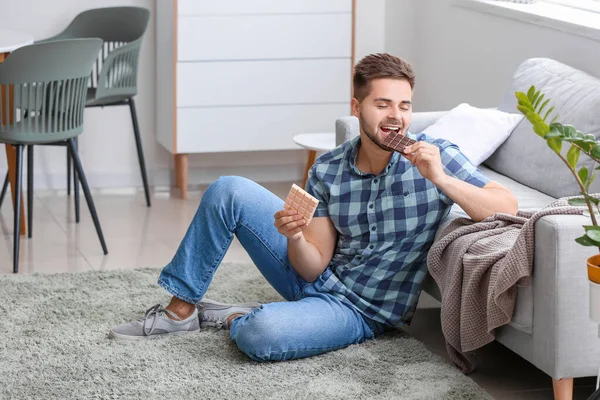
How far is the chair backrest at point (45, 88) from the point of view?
3.64 meters

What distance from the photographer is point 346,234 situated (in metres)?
2.78

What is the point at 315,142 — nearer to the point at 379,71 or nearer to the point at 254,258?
the point at 254,258

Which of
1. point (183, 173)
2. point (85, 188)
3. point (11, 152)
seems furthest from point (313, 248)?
point (183, 173)

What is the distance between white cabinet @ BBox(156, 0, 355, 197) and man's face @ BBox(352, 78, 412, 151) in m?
2.24

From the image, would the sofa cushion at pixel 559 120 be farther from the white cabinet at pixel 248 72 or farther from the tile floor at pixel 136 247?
the white cabinet at pixel 248 72

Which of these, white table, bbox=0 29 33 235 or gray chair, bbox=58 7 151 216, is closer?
white table, bbox=0 29 33 235

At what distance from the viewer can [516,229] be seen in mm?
2531

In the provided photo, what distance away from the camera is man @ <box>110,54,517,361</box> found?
2623 mm

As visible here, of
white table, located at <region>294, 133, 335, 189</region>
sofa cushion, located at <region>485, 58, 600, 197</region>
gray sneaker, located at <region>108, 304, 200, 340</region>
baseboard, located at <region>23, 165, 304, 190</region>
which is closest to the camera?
gray sneaker, located at <region>108, 304, 200, 340</region>

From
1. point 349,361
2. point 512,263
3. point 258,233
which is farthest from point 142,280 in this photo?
point 512,263

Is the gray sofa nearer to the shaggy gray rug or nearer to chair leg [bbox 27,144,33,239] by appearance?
the shaggy gray rug

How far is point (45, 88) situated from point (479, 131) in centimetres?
157

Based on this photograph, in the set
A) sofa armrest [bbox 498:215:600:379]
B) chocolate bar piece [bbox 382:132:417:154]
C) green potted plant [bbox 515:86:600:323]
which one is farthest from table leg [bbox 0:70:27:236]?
green potted plant [bbox 515:86:600:323]

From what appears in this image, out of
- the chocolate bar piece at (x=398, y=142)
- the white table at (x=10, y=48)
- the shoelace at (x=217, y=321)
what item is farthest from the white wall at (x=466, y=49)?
the white table at (x=10, y=48)
